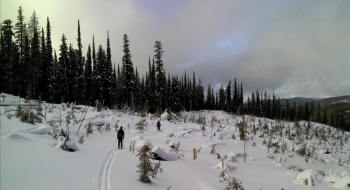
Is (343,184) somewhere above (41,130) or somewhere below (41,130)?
below

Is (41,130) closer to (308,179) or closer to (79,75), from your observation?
(308,179)

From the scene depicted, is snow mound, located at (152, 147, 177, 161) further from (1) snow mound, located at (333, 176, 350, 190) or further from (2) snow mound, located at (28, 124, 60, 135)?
(1) snow mound, located at (333, 176, 350, 190)

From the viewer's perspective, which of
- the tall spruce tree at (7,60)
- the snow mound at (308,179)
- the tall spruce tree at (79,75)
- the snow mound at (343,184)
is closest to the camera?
the snow mound at (343,184)

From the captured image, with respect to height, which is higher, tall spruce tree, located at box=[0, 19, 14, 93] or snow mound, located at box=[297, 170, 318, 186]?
tall spruce tree, located at box=[0, 19, 14, 93]

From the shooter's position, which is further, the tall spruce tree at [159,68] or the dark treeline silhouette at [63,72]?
the tall spruce tree at [159,68]

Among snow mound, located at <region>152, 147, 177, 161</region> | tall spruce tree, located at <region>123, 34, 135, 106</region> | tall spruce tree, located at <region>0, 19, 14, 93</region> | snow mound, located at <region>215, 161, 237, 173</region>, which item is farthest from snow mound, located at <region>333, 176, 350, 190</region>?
tall spruce tree, located at <region>0, 19, 14, 93</region>

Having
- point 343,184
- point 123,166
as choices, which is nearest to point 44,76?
point 123,166

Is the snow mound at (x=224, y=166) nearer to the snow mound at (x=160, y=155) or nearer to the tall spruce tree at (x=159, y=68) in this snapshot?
the snow mound at (x=160, y=155)

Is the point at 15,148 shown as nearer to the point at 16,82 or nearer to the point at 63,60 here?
the point at 16,82

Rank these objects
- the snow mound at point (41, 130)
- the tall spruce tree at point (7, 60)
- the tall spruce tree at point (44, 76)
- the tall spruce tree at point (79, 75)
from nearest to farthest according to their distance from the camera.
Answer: the snow mound at point (41, 130) < the tall spruce tree at point (7, 60) < the tall spruce tree at point (44, 76) < the tall spruce tree at point (79, 75)

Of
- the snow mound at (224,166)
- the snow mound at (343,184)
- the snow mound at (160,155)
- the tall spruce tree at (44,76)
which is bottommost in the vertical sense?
the snow mound at (343,184)

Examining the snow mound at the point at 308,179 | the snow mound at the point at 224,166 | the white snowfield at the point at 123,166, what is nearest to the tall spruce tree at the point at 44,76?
the white snowfield at the point at 123,166

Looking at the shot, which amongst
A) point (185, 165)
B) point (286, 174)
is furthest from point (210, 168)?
point (286, 174)

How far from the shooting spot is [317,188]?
32.5ft
